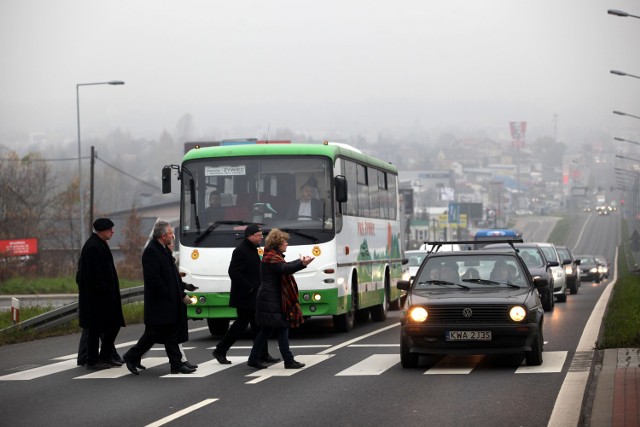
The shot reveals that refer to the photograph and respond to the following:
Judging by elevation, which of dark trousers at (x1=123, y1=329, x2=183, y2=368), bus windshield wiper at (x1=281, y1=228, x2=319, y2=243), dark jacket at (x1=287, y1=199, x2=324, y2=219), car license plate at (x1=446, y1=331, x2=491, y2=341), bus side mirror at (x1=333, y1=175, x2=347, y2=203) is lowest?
dark trousers at (x1=123, y1=329, x2=183, y2=368)

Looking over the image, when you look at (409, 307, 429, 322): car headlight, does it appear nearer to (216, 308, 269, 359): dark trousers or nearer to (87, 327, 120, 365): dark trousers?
(216, 308, 269, 359): dark trousers

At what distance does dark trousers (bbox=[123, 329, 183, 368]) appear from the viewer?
609 inches

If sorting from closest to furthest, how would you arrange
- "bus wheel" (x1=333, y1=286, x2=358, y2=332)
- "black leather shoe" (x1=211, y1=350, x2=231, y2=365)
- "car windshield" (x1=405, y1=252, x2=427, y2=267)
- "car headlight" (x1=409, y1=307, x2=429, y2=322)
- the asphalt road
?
1. the asphalt road
2. "car headlight" (x1=409, y1=307, x2=429, y2=322)
3. "black leather shoe" (x1=211, y1=350, x2=231, y2=365)
4. "bus wheel" (x1=333, y1=286, x2=358, y2=332)
5. "car windshield" (x1=405, y1=252, x2=427, y2=267)

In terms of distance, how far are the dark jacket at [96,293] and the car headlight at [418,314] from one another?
3685 millimetres

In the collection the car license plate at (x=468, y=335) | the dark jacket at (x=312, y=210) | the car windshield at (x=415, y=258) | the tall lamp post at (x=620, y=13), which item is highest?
the tall lamp post at (x=620, y=13)

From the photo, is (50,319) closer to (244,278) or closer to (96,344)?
(96,344)

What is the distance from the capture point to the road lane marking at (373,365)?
50.1ft

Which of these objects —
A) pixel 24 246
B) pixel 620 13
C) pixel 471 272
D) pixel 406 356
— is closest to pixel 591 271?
pixel 24 246

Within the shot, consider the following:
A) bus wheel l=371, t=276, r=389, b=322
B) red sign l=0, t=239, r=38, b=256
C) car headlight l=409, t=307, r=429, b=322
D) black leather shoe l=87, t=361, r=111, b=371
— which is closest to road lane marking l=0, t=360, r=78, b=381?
black leather shoe l=87, t=361, r=111, b=371

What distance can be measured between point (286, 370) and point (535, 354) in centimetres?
302

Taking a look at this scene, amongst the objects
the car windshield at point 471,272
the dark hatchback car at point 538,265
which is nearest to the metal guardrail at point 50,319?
the car windshield at point 471,272

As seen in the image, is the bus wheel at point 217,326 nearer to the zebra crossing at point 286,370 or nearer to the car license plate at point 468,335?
the zebra crossing at point 286,370

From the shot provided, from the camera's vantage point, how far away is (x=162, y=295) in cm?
1523

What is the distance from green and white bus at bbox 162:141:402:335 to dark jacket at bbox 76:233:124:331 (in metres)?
4.87
